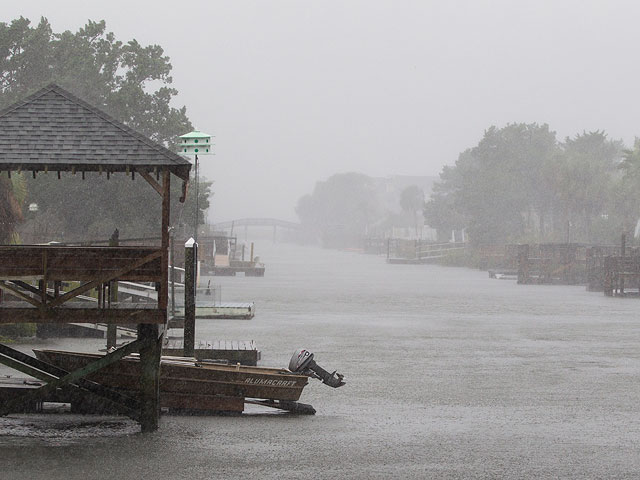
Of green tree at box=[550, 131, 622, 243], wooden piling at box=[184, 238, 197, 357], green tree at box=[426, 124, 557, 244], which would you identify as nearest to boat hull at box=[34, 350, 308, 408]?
wooden piling at box=[184, 238, 197, 357]

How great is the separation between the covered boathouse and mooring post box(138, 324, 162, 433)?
1 centimetres

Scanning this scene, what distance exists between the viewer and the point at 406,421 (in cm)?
1500

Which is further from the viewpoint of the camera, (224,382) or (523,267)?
(523,267)

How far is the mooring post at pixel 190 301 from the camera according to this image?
17641 millimetres

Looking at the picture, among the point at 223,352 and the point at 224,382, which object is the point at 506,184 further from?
the point at 224,382

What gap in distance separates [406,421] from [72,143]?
19.6ft

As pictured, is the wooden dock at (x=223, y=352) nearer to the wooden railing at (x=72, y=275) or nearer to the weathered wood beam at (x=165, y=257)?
the wooden railing at (x=72, y=275)

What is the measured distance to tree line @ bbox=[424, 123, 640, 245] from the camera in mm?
80375

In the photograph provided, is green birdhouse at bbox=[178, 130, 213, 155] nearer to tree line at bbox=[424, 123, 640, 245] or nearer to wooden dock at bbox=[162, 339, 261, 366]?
wooden dock at bbox=[162, 339, 261, 366]

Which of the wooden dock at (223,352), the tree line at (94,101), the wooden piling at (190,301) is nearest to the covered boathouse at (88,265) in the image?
the wooden piling at (190,301)

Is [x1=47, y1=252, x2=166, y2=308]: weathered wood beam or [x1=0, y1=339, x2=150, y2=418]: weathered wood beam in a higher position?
[x1=47, y1=252, x2=166, y2=308]: weathered wood beam

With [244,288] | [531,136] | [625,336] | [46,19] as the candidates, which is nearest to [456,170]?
[531,136]

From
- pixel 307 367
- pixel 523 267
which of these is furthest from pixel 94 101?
pixel 307 367

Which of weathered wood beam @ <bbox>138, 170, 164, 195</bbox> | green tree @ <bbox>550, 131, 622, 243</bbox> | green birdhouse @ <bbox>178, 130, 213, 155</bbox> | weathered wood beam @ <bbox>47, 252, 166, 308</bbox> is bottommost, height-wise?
weathered wood beam @ <bbox>47, 252, 166, 308</bbox>
